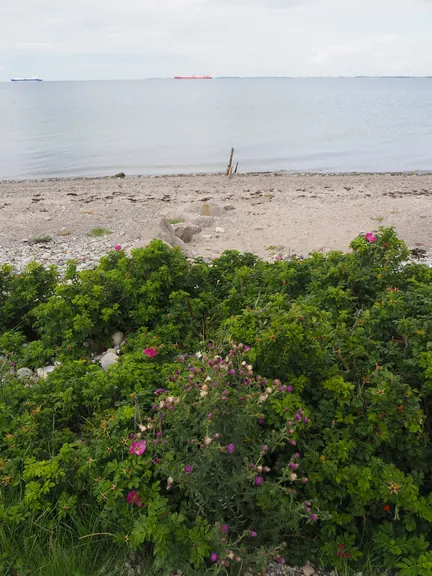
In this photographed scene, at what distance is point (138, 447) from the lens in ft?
9.07

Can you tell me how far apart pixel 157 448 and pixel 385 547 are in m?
1.45

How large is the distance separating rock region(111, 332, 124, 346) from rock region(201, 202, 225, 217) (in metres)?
9.75

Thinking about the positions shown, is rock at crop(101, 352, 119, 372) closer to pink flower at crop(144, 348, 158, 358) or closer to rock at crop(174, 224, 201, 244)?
pink flower at crop(144, 348, 158, 358)

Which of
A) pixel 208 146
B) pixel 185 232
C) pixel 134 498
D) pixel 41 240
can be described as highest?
pixel 208 146

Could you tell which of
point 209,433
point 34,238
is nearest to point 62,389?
point 209,433

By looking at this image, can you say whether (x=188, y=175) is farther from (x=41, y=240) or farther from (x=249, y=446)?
(x=249, y=446)

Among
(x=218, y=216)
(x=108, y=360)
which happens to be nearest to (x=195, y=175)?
(x=218, y=216)

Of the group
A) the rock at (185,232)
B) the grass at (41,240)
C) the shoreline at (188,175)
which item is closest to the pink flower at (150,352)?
the rock at (185,232)

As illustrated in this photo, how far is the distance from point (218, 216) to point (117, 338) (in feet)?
32.5

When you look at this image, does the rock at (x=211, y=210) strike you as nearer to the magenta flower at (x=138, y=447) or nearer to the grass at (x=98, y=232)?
the grass at (x=98, y=232)

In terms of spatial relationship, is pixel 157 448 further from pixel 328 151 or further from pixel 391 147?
pixel 391 147

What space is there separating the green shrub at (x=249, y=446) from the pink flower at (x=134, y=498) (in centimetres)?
2

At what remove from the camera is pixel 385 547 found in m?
2.78

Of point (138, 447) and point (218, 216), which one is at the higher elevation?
point (138, 447)
